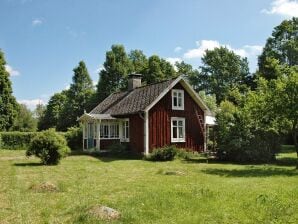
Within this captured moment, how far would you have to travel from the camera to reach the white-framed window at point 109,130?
30300 millimetres

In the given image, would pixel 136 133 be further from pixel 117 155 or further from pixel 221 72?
pixel 221 72

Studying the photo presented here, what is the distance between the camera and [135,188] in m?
12.8

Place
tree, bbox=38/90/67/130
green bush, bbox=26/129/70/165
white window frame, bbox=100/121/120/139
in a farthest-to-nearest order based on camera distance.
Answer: tree, bbox=38/90/67/130 < white window frame, bbox=100/121/120/139 < green bush, bbox=26/129/70/165

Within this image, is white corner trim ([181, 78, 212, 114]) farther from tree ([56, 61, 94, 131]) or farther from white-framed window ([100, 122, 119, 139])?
tree ([56, 61, 94, 131])

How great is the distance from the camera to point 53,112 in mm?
73812

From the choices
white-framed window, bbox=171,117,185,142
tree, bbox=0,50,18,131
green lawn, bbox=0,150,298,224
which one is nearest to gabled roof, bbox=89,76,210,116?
white-framed window, bbox=171,117,185,142

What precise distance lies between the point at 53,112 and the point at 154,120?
1961 inches

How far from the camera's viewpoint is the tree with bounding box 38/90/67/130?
7075cm

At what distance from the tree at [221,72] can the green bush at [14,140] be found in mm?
34496

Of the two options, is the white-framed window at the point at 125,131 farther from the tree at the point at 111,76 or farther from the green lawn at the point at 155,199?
the tree at the point at 111,76

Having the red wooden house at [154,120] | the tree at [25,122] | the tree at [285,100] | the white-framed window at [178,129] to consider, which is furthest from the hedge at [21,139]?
the tree at [25,122]

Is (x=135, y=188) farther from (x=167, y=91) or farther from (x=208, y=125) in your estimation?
(x=208, y=125)

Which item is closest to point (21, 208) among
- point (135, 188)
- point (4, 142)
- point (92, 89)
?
point (135, 188)

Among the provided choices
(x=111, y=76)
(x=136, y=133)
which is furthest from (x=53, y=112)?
(x=136, y=133)
